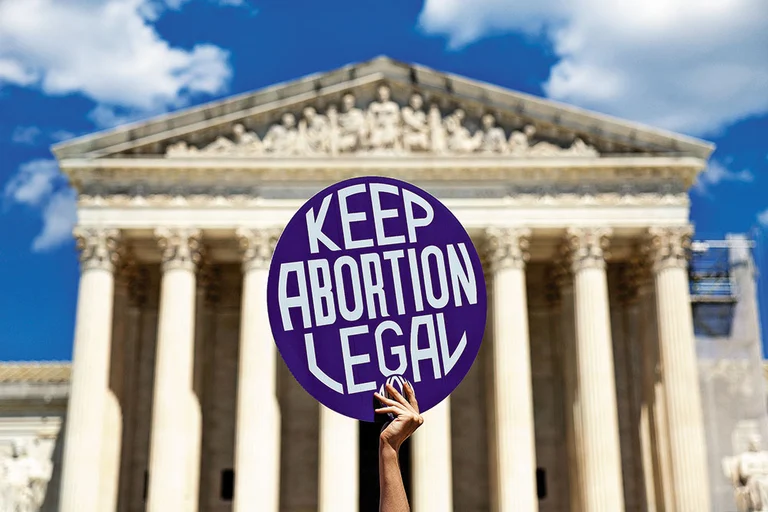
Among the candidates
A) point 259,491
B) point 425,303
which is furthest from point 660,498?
point 425,303

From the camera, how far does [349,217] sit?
33.6 ft

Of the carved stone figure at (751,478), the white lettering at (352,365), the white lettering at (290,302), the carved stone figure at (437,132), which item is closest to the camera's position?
the white lettering at (352,365)

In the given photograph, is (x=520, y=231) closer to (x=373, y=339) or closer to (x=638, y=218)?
(x=638, y=218)

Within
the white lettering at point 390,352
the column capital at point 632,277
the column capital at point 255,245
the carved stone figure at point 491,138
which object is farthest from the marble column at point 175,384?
the white lettering at point 390,352

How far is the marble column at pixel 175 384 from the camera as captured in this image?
38.9 meters

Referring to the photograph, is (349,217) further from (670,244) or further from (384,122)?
(670,244)

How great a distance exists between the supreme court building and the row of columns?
0.08 meters

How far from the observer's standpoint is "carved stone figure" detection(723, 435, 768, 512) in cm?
4019

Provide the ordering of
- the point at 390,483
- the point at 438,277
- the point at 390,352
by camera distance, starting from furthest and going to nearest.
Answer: the point at 438,277
the point at 390,352
the point at 390,483

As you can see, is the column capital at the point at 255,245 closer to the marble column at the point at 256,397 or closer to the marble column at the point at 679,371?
the marble column at the point at 256,397

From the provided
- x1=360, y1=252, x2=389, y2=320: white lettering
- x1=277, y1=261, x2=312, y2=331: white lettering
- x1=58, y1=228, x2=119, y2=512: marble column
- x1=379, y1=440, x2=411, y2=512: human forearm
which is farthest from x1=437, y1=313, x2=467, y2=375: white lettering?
x1=58, y1=228, x2=119, y2=512: marble column

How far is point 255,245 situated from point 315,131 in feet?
16.1

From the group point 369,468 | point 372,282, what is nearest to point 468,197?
point 369,468

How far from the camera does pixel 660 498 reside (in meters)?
42.3
